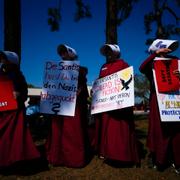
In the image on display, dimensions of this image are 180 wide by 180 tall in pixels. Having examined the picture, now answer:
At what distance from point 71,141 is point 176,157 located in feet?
5.76

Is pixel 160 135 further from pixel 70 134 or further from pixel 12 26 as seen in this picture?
pixel 12 26

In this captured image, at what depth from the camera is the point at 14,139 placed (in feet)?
17.2

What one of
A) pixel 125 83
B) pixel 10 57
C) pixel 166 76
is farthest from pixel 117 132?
pixel 10 57

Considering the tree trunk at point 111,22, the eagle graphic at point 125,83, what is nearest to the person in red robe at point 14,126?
the eagle graphic at point 125,83

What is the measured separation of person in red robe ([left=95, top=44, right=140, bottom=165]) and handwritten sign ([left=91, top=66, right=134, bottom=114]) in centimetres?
17

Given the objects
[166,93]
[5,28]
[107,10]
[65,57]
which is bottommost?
[166,93]

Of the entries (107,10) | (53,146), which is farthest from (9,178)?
(107,10)

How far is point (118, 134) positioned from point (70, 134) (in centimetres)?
82

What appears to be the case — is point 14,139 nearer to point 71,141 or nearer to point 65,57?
point 71,141

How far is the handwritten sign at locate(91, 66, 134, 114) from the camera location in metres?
5.37

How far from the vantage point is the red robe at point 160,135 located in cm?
527

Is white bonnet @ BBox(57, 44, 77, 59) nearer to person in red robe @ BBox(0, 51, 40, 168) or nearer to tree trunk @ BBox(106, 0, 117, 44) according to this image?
person in red robe @ BBox(0, 51, 40, 168)

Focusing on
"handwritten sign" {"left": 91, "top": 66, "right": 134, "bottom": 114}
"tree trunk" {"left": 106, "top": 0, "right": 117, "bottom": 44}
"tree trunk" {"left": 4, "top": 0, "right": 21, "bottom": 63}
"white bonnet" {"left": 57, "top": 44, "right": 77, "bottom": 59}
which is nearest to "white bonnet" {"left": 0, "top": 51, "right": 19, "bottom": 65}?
"white bonnet" {"left": 57, "top": 44, "right": 77, "bottom": 59}

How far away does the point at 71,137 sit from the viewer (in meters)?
5.65
